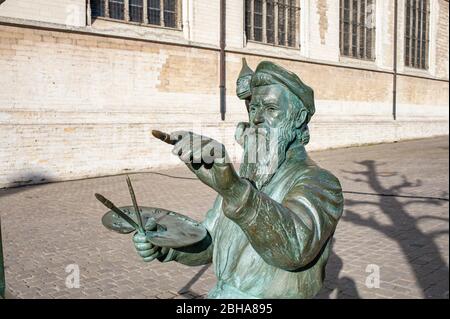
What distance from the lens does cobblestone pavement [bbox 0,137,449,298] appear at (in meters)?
4.25

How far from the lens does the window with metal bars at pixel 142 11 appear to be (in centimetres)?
1280

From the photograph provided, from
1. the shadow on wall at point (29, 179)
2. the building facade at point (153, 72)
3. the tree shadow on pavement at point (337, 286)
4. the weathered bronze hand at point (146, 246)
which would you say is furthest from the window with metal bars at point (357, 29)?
the weathered bronze hand at point (146, 246)

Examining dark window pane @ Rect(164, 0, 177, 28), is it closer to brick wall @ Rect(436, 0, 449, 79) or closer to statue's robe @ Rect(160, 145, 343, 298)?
statue's robe @ Rect(160, 145, 343, 298)

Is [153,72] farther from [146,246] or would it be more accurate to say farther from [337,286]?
[146,246]

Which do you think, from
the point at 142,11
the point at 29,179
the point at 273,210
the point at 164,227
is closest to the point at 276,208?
the point at 273,210

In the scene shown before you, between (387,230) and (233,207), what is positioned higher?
(233,207)

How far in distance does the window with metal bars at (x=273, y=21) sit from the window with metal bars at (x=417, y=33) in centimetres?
1005

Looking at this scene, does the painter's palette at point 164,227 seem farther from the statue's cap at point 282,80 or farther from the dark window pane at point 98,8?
the dark window pane at point 98,8

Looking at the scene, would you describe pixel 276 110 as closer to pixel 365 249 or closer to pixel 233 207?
pixel 233 207

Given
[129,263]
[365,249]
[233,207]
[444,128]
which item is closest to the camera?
[233,207]

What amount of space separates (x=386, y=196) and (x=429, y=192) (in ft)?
3.37

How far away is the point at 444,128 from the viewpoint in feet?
92.5

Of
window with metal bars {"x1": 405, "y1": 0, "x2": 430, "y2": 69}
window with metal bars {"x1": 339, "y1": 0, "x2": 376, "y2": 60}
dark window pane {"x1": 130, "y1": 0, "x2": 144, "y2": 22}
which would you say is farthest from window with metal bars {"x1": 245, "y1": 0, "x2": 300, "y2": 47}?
window with metal bars {"x1": 405, "y1": 0, "x2": 430, "y2": 69}
